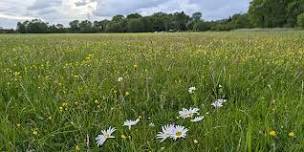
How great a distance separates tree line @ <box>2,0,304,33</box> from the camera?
216 feet

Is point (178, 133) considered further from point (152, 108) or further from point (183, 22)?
point (183, 22)

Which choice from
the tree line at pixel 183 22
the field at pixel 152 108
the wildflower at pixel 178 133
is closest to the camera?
the wildflower at pixel 178 133

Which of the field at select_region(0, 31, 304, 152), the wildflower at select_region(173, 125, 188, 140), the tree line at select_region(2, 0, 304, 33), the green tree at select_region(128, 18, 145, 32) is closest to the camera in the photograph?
the wildflower at select_region(173, 125, 188, 140)

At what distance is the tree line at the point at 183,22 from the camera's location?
216 ft

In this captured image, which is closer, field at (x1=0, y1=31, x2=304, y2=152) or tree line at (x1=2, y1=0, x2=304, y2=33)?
field at (x1=0, y1=31, x2=304, y2=152)

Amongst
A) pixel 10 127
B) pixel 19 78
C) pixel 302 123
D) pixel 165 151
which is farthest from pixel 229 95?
pixel 19 78

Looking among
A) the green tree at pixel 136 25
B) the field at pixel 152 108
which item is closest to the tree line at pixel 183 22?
the green tree at pixel 136 25

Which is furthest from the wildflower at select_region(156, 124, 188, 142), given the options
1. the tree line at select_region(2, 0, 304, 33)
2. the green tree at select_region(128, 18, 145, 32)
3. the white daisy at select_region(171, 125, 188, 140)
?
the green tree at select_region(128, 18, 145, 32)

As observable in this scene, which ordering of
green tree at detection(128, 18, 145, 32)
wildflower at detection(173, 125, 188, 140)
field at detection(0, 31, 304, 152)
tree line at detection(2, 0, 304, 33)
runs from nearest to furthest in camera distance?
wildflower at detection(173, 125, 188, 140) < field at detection(0, 31, 304, 152) < tree line at detection(2, 0, 304, 33) < green tree at detection(128, 18, 145, 32)

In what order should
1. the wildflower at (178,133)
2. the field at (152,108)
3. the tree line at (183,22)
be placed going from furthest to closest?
1. the tree line at (183,22)
2. the field at (152,108)
3. the wildflower at (178,133)

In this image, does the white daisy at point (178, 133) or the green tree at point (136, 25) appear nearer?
the white daisy at point (178, 133)

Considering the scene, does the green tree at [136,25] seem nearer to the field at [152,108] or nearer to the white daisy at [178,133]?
the field at [152,108]

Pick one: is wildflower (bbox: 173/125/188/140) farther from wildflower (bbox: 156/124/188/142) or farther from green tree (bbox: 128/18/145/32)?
green tree (bbox: 128/18/145/32)

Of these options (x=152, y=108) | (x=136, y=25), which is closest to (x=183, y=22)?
(x=136, y=25)
